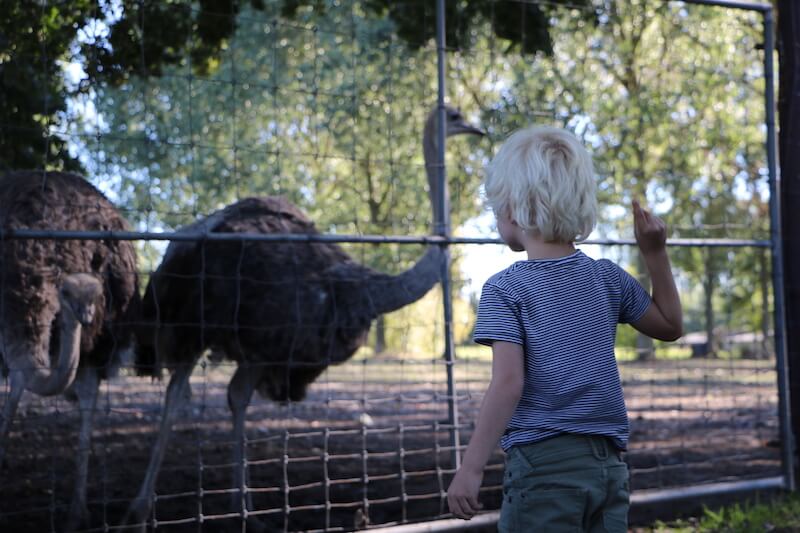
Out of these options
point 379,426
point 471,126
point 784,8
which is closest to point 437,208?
point 471,126

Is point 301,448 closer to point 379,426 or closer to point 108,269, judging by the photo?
point 379,426

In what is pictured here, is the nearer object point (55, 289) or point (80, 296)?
point (80, 296)

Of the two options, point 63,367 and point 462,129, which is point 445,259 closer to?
point 462,129

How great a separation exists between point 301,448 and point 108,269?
2649 millimetres

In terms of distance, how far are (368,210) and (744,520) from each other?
900cm

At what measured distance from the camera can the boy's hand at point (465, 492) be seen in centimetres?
197

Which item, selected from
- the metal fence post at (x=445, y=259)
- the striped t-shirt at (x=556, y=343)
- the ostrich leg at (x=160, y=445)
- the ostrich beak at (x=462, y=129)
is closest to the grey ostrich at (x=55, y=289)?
the ostrich leg at (x=160, y=445)

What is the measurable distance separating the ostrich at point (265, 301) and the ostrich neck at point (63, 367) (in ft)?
2.39

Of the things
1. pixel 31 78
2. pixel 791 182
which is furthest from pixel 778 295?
pixel 31 78

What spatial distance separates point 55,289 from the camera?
4.57 meters

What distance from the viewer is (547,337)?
2.08m

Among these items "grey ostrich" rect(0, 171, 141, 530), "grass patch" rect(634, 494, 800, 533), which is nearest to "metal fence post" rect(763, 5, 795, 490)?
"grass patch" rect(634, 494, 800, 533)

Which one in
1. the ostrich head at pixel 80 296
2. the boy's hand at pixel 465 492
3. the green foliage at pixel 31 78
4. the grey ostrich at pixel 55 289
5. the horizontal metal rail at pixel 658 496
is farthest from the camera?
the green foliage at pixel 31 78

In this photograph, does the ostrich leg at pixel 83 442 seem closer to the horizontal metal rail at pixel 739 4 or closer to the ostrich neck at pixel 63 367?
the ostrich neck at pixel 63 367
